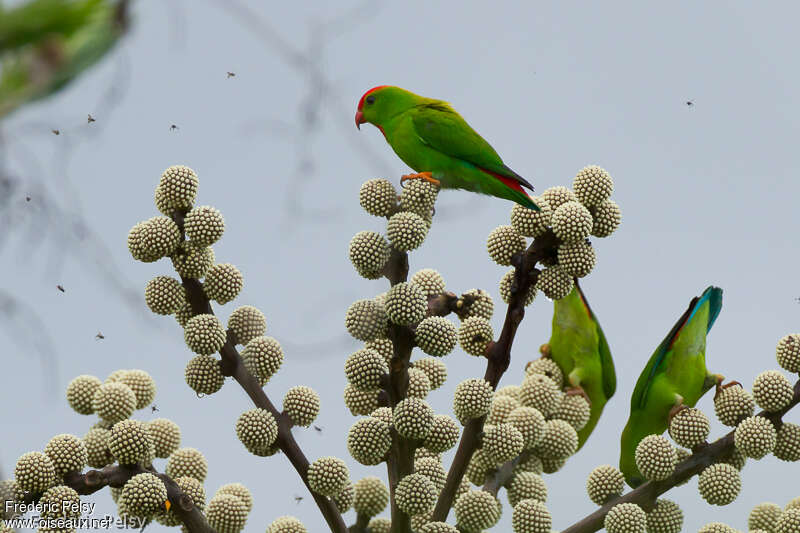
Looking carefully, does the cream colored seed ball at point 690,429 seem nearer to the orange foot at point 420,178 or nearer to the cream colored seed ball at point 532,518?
the cream colored seed ball at point 532,518

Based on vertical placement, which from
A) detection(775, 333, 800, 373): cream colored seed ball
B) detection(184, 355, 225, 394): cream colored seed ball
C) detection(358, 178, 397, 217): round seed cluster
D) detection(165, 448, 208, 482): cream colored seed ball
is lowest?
detection(165, 448, 208, 482): cream colored seed ball

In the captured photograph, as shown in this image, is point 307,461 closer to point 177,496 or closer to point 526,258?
point 177,496

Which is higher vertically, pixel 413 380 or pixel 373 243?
pixel 373 243

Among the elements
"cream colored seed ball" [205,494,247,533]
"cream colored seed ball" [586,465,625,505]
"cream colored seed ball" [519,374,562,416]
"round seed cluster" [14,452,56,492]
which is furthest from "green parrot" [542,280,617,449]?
"round seed cluster" [14,452,56,492]

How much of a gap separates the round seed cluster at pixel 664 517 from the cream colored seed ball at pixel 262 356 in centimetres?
141

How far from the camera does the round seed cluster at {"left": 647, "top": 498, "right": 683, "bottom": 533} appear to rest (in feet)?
11.0

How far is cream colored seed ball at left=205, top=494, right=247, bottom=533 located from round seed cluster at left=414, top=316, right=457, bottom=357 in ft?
2.91

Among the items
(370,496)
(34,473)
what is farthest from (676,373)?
(34,473)

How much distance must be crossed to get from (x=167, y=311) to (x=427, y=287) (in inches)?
33.8

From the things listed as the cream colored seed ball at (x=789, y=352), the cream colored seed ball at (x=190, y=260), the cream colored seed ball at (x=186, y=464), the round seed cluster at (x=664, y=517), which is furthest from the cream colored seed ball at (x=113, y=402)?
the cream colored seed ball at (x=789, y=352)

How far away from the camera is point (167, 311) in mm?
3016

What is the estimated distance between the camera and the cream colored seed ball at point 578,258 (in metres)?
3.07

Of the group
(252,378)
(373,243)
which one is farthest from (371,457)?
(373,243)

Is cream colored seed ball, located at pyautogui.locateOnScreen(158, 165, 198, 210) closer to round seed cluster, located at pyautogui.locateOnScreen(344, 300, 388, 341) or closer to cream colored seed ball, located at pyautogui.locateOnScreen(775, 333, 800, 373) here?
round seed cluster, located at pyautogui.locateOnScreen(344, 300, 388, 341)
